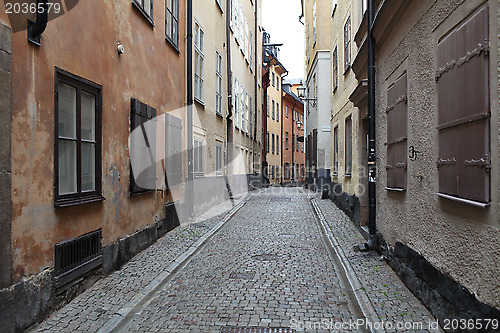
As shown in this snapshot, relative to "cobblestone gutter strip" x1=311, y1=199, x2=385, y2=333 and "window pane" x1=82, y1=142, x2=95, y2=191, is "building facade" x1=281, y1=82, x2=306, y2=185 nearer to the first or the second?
"cobblestone gutter strip" x1=311, y1=199, x2=385, y2=333

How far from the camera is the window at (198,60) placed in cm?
1227

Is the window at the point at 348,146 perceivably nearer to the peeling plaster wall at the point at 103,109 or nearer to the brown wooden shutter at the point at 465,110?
the peeling plaster wall at the point at 103,109

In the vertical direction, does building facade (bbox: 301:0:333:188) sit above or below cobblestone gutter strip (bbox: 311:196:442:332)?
above

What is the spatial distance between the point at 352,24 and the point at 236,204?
27.4 feet

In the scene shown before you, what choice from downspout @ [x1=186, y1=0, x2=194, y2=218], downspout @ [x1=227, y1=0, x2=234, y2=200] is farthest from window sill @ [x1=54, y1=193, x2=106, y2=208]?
downspout @ [x1=227, y1=0, x2=234, y2=200]

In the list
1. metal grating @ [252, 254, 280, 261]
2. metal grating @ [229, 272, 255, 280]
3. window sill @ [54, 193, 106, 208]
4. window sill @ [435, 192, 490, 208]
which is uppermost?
window sill @ [435, 192, 490, 208]

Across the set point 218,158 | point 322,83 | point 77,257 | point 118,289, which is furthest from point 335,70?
point 77,257

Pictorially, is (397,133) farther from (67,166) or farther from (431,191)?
(67,166)

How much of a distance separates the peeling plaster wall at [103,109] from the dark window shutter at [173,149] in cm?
56

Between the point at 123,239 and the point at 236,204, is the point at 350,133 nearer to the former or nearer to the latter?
the point at 236,204

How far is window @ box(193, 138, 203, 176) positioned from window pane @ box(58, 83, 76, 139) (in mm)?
6722

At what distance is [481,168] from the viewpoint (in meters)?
3.37

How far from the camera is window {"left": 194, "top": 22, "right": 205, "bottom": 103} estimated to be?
12.3 m

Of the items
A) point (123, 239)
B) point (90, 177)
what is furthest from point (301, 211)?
point (90, 177)
